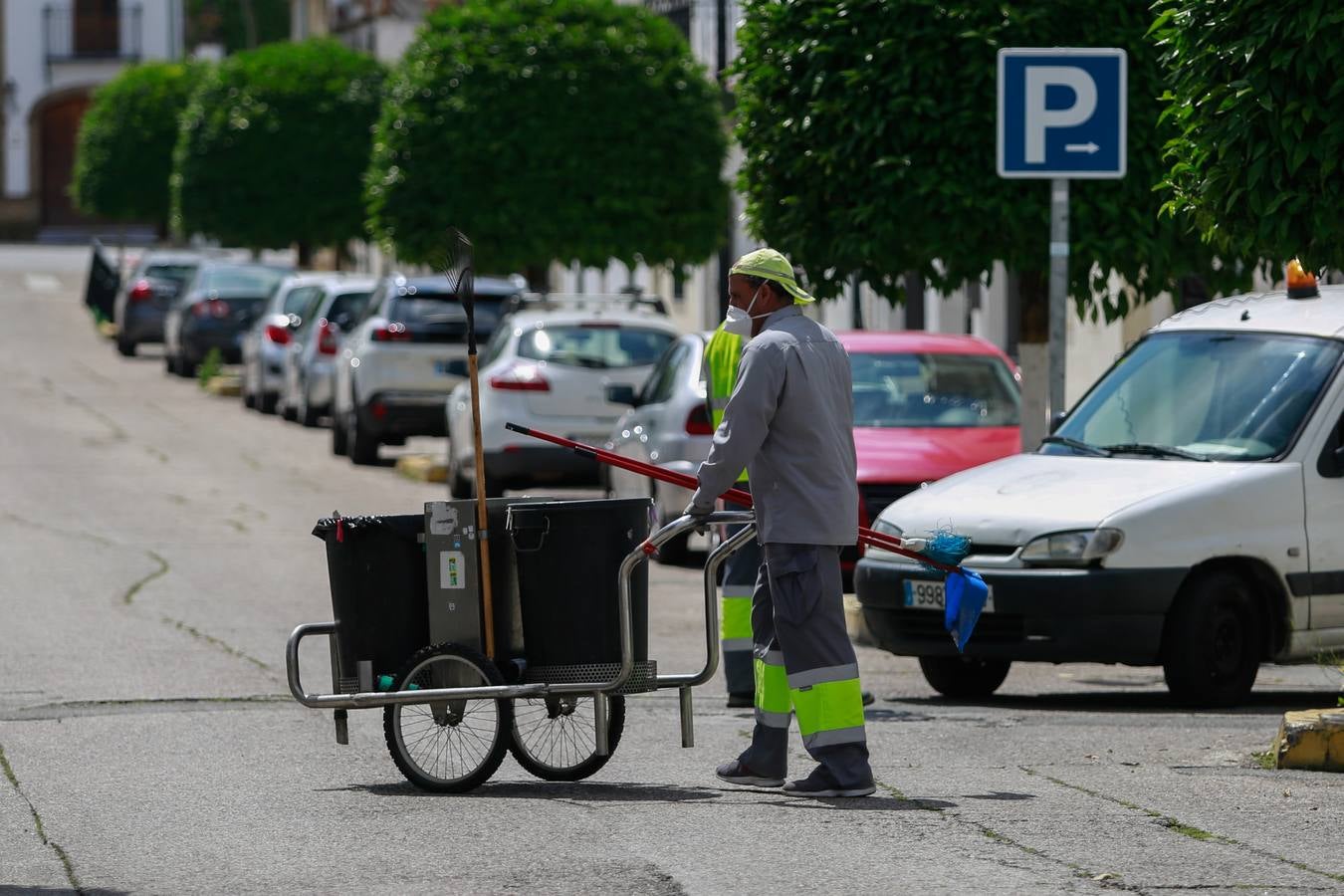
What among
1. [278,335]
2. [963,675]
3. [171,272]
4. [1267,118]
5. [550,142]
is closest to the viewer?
[1267,118]

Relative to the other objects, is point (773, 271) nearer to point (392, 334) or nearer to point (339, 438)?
point (392, 334)

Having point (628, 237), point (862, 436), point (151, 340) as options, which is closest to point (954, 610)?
point (862, 436)

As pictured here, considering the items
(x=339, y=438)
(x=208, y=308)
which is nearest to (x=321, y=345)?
(x=339, y=438)

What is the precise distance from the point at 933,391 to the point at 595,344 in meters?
4.97

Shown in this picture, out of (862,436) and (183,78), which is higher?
(183,78)

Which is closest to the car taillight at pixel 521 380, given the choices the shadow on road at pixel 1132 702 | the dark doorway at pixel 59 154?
the shadow on road at pixel 1132 702

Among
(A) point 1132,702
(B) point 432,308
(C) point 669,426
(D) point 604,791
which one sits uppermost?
(B) point 432,308

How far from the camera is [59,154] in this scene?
85.9 meters

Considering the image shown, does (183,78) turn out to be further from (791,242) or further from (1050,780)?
(1050,780)

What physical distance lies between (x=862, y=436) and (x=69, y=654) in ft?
15.3

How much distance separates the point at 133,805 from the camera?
8.30 meters

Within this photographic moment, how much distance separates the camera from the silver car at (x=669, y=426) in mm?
15805

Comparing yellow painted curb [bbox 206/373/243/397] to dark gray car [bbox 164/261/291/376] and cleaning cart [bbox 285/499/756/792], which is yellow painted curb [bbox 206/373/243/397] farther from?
cleaning cart [bbox 285/499/756/792]

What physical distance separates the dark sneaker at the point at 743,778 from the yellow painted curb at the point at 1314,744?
1818 millimetres
